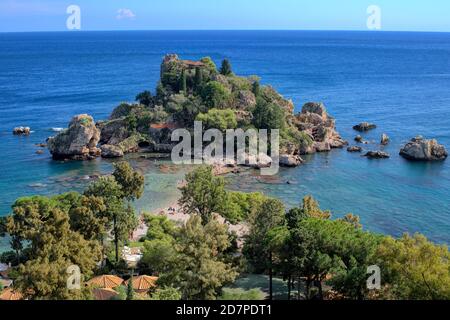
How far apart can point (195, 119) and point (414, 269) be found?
52.5 m

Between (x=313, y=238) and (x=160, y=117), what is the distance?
52.9 m

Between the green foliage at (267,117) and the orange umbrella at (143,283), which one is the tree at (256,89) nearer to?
the green foliage at (267,117)

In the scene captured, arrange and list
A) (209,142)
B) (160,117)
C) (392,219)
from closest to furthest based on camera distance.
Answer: (392,219) < (209,142) < (160,117)

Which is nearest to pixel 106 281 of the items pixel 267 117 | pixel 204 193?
pixel 204 193

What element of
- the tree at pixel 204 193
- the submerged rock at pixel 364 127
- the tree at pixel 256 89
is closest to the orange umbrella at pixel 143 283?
the tree at pixel 204 193

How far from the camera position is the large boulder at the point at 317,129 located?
76769mm

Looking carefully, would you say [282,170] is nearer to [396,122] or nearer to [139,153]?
[139,153]

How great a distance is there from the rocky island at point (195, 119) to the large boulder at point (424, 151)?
34.9ft

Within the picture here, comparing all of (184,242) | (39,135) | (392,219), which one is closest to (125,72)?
(39,135)

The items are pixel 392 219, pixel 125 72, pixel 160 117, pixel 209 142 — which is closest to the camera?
pixel 392 219

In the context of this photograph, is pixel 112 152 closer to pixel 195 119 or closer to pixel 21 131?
pixel 195 119

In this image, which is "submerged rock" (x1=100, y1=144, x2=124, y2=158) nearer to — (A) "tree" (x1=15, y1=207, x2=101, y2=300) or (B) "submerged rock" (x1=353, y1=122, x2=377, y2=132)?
(B) "submerged rock" (x1=353, y1=122, x2=377, y2=132)

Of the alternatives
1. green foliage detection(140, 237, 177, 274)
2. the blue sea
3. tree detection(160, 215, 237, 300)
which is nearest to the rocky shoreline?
the blue sea

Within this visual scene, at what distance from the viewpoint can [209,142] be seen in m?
72.1
